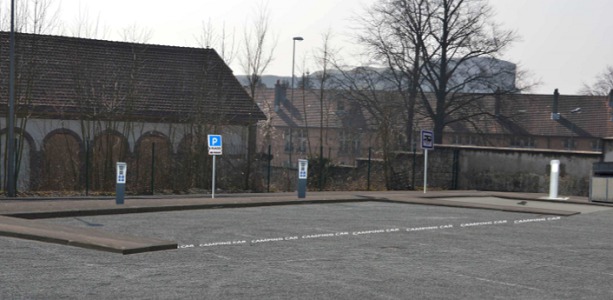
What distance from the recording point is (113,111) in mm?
32562

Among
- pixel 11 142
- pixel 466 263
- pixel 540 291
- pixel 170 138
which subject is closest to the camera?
pixel 540 291

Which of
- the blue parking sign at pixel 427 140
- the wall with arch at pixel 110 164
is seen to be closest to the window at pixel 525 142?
the wall with arch at pixel 110 164

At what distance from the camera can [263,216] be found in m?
19.6

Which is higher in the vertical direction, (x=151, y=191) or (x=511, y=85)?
(x=511, y=85)

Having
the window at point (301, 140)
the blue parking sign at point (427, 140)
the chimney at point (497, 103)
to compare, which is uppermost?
the chimney at point (497, 103)

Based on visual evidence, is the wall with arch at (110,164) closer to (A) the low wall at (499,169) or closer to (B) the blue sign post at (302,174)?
(B) the blue sign post at (302,174)

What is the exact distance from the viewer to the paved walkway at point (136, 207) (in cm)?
1352

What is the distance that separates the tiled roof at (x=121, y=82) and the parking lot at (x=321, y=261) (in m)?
14.5

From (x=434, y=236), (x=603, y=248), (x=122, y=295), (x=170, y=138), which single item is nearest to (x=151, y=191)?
(x=170, y=138)

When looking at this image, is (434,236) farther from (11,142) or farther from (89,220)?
(11,142)

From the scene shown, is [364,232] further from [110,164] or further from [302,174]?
[110,164]

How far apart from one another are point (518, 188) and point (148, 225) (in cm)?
1875

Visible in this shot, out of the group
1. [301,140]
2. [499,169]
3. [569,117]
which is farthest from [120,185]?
[569,117]

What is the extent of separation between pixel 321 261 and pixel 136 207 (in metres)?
8.42
